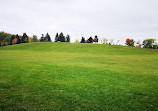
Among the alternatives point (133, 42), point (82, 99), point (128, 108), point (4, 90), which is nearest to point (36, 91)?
point (4, 90)

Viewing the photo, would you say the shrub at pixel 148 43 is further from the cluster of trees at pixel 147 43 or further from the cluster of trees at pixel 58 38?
the cluster of trees at pixel 58 38

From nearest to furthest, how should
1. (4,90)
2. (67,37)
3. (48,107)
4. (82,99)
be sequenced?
(48,107) → (82,99) → (4,90) → (67,37)

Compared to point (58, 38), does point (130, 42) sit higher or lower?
lower

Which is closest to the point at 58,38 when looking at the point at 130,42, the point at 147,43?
the point at 130,42

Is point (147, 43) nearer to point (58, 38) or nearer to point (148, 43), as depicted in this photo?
point (148, 43)

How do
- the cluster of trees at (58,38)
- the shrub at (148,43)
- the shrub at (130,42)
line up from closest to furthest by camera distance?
the cluster of trees at (58,38) → the shrub at (148,43) → the shrub at (130,42)

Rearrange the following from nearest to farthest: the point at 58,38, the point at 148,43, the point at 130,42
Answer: the point at 58,38, the point at 148,43, the point at 130,42

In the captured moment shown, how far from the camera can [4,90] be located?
902cm

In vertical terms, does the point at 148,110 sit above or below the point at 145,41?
below

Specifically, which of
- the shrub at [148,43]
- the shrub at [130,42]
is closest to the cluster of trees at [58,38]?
the shrub at [130,42]

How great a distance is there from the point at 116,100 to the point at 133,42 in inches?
5995

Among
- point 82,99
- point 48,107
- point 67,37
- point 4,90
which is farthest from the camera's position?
point 67,37

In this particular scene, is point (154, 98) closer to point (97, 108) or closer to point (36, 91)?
point (97, 108)

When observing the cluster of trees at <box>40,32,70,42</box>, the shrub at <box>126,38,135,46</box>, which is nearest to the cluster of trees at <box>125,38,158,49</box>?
the shrub at <box>126,38,135,46</box>
